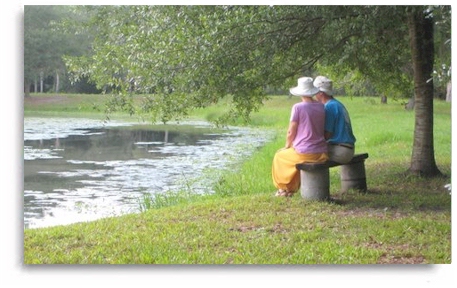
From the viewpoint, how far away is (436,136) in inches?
348

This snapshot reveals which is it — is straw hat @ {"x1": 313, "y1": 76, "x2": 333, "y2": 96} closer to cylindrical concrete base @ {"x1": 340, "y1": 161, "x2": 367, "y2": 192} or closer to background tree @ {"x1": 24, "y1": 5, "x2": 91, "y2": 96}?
cylindrical concrete base @ {"x1": 340, "y1": 161, "x2": 367, "y2": 192}

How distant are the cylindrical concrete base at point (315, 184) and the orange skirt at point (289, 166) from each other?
12 centimetres

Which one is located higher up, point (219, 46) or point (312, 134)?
point (219, 46)

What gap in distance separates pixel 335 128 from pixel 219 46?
1273 millimetres

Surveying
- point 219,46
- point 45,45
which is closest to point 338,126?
point 219,46

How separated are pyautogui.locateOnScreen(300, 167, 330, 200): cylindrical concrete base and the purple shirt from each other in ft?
0.65

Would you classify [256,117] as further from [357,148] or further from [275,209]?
[275,209]

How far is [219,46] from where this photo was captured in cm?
721

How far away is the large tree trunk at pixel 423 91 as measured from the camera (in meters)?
8.04

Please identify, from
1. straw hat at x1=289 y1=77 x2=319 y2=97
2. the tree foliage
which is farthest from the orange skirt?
the tree foliage

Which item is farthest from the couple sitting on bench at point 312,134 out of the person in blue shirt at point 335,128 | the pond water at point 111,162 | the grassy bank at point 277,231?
the pond water at point 111,162

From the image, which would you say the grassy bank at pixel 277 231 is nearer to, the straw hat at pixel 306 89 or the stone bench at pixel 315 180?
the stone bench at pixel 315 180

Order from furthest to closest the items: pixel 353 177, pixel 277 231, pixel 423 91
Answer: pixel 423 91 → pixel 353 177 → pixel 277 231

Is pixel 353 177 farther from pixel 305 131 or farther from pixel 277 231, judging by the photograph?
pixel 277 231
